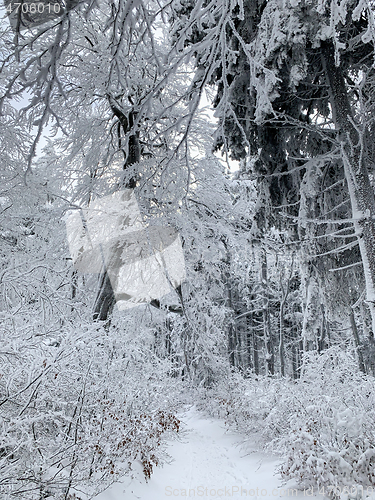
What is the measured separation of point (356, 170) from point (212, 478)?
522 cm

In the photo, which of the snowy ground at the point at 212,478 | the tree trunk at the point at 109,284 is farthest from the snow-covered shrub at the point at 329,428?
the tree trunk at the point at 109,284

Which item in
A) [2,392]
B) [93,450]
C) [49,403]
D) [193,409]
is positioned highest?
[2,392]

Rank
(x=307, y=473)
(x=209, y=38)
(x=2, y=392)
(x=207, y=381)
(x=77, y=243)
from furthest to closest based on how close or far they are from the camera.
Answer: (x=207, y=381) → (x=77, y=243) → (x=307, y=473) → (x=2, y=392) → (x=209, y=38)

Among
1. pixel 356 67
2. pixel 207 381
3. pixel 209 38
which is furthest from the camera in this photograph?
pixel 207 381

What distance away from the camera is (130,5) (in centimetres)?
153

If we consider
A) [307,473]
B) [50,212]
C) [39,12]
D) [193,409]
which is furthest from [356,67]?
[193,409]

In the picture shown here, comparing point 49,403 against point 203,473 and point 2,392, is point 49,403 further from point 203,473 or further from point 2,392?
point 203,473

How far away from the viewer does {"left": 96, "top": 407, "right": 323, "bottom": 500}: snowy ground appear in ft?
12.9

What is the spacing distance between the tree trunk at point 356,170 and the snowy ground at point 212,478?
269cm

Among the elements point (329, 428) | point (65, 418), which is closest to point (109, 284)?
point (65, 418)

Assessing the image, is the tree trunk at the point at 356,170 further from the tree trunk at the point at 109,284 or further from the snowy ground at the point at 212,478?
the tree trunk at the point at 109,284

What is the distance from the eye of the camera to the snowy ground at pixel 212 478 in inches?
154

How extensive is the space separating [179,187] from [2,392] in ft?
14.5

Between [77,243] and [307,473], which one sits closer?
[307,473]
